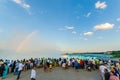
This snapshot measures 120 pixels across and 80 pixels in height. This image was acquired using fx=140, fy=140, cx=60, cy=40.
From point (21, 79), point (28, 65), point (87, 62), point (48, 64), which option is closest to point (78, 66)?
point (87, 62)

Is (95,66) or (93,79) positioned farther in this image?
(95,66)

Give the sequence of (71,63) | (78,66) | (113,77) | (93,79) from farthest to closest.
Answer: (71,63)
(78,66)
(93,79)
(113,77)

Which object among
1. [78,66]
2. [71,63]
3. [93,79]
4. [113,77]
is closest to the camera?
[113,77]

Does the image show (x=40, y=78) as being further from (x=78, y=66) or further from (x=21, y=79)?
(x=78, y=66)

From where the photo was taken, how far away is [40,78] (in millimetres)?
15320

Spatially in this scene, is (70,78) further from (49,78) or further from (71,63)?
(71,63)

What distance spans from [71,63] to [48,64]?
3665mm

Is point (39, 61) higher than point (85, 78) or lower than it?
higher

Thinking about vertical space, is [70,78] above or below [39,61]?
below

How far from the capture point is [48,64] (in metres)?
21.5

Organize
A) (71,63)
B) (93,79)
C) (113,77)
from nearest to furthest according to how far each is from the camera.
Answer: (113,77) → (93,79) → (71,63)

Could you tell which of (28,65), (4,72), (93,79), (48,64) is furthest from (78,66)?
(4,72)

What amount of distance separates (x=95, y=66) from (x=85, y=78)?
617 centimetres

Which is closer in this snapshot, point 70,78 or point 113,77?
point 113,77
